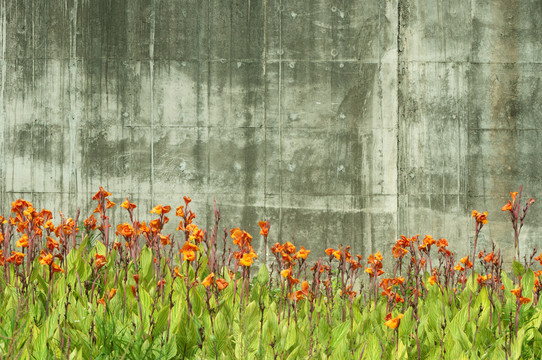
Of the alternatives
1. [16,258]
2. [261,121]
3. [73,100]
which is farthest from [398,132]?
[16,258]

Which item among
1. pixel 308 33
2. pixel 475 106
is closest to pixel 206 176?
pixel 308 33

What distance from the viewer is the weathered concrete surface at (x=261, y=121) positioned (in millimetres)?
5871

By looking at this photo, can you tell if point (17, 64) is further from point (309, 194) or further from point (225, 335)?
point (225, 335)

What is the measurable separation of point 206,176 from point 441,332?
353 cm

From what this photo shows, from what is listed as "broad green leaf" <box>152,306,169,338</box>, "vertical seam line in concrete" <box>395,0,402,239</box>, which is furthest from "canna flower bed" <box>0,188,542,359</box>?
"vertical seam line in concrete" <box>395,0,402,239</box>

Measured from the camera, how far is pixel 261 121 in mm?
5895

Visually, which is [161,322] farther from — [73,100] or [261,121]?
[73,100]

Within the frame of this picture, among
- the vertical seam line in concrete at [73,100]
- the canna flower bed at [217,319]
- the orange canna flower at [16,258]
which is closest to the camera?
the canna flower bed at [217,319]

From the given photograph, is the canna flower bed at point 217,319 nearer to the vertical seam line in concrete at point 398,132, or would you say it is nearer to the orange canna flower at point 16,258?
the orange canna flower at point 16,258

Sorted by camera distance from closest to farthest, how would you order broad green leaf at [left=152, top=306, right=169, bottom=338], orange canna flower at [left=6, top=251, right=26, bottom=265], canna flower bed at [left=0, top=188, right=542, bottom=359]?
canna flower bed at [left=0, top=188, right=542, bottom=359] < broad green leaf at [left=152, top=306, right=169, bottom=338] < orange canna flower at [left=6, top=251, right=26, bottom=265]

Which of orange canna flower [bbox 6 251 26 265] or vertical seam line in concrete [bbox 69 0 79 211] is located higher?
vertical seam line in concrete [bbox 69 0 79 211]

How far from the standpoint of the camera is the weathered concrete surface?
587 cm

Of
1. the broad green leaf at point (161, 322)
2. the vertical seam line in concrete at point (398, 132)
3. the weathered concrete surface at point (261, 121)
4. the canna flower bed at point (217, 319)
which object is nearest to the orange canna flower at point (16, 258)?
the canna flower bed at point (217, 319)

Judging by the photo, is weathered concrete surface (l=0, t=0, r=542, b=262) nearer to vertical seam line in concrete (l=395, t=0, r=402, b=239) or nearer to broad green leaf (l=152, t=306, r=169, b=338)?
vertical seam line in concrete (l=395, t=0, r=402, b=239)
